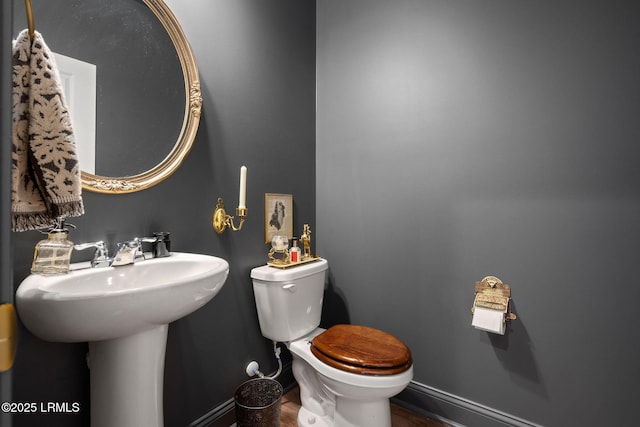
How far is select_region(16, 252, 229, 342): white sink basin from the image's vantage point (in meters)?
0.61

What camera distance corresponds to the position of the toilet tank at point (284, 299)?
1.40 meters

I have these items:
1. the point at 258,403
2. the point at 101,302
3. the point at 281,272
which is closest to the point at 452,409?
the point at 258,403

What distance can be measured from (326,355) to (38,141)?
1139mm

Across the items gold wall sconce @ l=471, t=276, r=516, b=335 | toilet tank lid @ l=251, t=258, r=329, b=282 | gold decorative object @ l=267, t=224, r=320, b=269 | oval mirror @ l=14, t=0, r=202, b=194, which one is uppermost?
oval mirror @ l=14, t=0, r=202, b=194

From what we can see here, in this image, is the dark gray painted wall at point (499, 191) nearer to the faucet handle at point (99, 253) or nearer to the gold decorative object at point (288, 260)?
the gold decorative object at point (288, 260)

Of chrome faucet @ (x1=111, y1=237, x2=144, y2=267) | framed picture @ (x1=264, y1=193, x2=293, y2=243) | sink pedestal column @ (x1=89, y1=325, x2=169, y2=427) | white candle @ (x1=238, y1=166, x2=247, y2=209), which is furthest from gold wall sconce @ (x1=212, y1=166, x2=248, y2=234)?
sink pedestal column @ (x1=89, y1=325, x2=169, y2=427)

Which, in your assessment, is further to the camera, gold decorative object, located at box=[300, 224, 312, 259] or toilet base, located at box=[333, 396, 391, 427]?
gold decorative object, located at box=[300, 224, 312, 259]

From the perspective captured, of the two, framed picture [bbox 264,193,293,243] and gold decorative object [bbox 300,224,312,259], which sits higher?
framed picture [bbox 264,193,293,243]

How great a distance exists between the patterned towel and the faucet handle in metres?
0.29

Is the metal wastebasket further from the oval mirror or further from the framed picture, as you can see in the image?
the oval mirror

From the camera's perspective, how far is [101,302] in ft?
2.05

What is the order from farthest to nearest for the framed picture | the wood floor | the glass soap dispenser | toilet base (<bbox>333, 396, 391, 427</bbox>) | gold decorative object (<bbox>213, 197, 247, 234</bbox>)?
the framed picture < the wood floor < gold decorative object (<bbox>213, 197, 247, 234</bbox>) < toilet base (<bbox>333, 396, 391, 427</bbox>) < the glass soap dispenser

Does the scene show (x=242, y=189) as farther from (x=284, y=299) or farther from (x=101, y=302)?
(x=101, y=302)

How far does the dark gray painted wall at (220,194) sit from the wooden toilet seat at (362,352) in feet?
1.41
